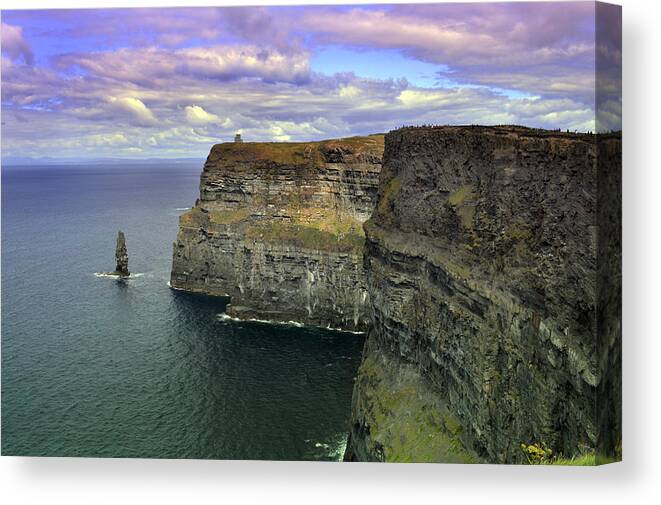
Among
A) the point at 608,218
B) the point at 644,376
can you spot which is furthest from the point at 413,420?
the point at 608,218

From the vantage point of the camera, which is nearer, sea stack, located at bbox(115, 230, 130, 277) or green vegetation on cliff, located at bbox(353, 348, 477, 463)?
green vegetation on cliff, located at bbox(353, 348, 477, 463)

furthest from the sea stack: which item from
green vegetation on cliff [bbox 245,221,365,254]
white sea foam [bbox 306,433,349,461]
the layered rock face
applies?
the layered rock face

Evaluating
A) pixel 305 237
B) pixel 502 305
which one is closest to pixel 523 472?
pixel 502 305

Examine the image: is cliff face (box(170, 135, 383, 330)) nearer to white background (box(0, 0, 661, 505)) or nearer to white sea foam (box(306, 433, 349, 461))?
white sea foam (box(306, 433, 349, 461))

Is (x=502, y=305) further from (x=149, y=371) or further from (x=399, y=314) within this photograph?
(x=149, y=371)

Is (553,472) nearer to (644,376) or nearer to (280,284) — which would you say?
(644,376)

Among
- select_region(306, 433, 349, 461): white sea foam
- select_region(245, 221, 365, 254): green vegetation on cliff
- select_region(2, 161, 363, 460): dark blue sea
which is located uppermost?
select_region(245, 221, 365, 254): green vegetation on cliff

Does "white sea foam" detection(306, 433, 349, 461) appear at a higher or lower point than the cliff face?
lower

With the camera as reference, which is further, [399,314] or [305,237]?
[305,237]
